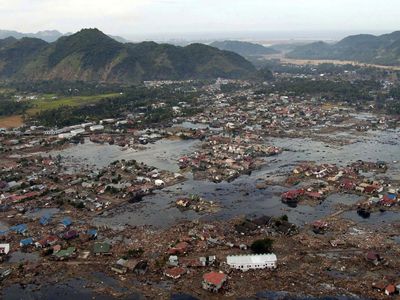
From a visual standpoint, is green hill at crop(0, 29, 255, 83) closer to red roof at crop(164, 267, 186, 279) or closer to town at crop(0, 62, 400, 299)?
town at crop(0, 62, 400, 299)

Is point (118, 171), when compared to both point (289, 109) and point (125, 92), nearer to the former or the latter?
point (289, 109)

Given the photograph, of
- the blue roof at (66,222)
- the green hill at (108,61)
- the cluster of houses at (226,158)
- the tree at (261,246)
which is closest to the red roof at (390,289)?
the tree at (261,246)

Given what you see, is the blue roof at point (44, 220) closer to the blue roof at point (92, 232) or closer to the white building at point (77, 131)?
the blue roof at point (92, 232)

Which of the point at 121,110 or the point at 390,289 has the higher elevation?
the point at 121,110

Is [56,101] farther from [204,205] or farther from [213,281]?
[213,281]

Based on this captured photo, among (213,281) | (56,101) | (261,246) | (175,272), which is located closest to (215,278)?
(213,281)

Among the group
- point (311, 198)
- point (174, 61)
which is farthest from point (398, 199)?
point (174, 61)

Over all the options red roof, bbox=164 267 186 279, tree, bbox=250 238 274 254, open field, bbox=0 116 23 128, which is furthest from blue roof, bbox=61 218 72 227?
open field, bbox=0 116 23 128
